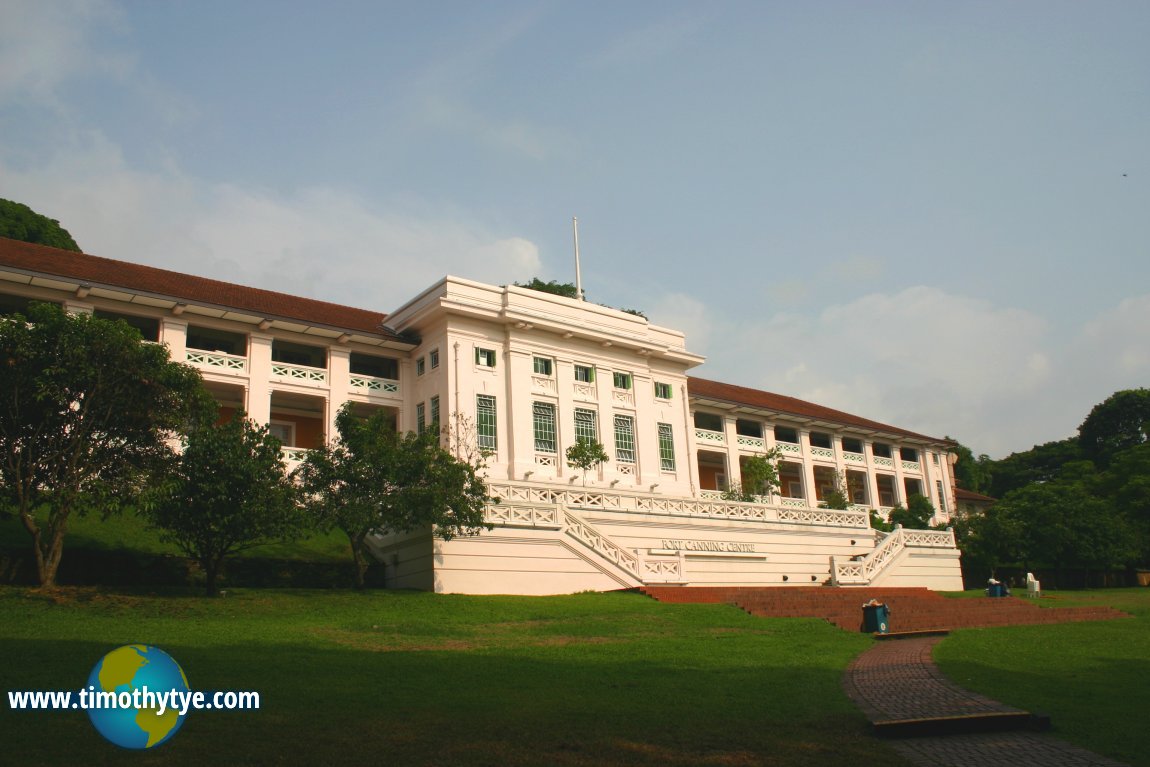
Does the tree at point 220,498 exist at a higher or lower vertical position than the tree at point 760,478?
lower

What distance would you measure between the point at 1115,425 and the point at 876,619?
60143 millimetres

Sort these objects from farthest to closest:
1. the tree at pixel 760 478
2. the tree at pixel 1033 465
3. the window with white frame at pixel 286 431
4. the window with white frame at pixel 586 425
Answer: the tree at pixel 1033 465 → the tree at pixel 760 478 → the window with white frame at pixel 286 431 → the window with white frame at pixel 586 425

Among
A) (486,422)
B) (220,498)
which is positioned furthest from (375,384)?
(220,498)

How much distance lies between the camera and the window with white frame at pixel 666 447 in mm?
35247

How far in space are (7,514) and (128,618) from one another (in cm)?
437

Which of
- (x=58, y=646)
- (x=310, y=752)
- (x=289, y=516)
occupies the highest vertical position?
(x=289, y=516)

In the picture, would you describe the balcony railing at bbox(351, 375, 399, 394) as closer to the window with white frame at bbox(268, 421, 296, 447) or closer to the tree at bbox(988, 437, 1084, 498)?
the window with white frame at bbox(268, 421, 296, 447)

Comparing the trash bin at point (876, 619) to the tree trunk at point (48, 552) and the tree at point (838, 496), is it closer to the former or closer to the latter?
the tree trunk at point (48, 552)

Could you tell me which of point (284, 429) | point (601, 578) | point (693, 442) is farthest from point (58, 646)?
point (693, 442)

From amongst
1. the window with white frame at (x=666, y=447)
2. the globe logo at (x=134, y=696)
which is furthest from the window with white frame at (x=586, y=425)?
the globe logo at (x=134, y=696)

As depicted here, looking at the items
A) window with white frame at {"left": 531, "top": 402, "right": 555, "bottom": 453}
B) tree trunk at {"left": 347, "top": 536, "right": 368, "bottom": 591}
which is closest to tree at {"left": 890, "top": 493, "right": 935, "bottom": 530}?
window with white frame at {"left": 531, "top": 402, "right": 555, "bottom": 453}

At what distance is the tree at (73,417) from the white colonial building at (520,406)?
6508mm

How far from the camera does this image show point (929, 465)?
51.3 metres

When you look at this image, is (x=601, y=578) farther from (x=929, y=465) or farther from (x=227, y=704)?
(x=929, y=465)
